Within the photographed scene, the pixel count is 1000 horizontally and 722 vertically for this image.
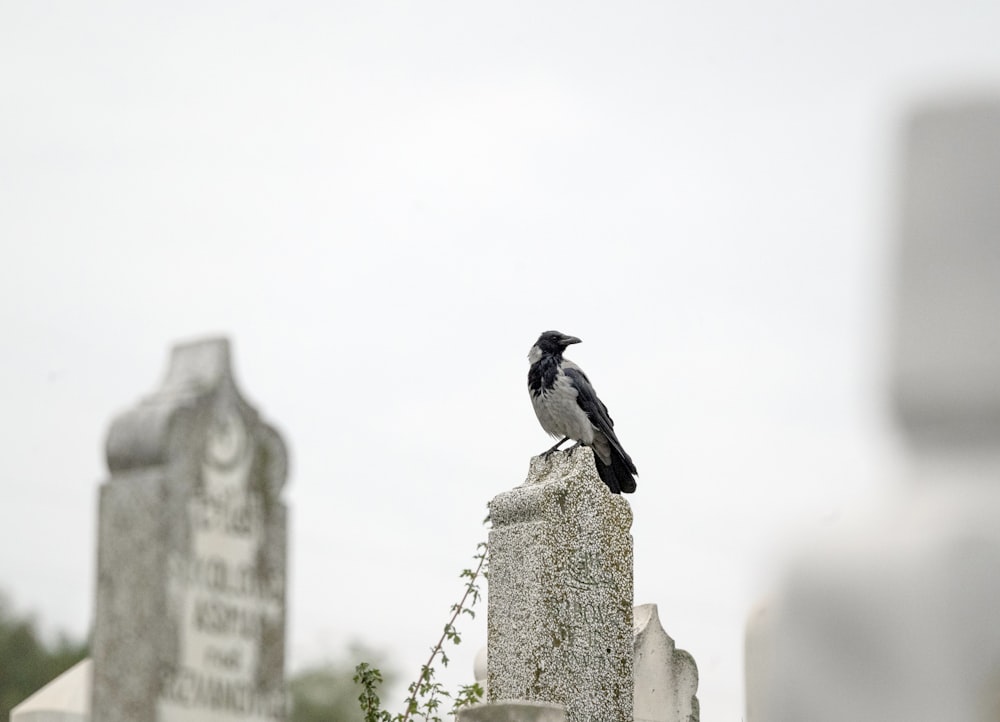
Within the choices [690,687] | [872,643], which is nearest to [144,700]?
[872,643]

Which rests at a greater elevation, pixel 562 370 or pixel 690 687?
pixel 562 370

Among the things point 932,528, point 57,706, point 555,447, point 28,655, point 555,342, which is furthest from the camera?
point 28,655

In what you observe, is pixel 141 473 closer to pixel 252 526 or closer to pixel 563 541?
pixel 252 526

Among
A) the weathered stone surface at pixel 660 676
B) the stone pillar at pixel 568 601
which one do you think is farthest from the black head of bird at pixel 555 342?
the weathered stone surface at pixel 660 676

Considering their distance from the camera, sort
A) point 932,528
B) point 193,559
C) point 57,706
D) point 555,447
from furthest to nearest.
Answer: point 57,706 → point 555,447 → point 193,559 → point 932,528

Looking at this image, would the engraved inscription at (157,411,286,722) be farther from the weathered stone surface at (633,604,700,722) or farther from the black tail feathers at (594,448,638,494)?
the weathered stone surface at (633,604,700,722)

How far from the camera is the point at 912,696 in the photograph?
1.50 metres

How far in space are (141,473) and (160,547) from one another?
0.27 m

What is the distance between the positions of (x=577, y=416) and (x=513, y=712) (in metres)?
2.49

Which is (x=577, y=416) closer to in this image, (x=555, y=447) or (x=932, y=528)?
(x=555, y=447)

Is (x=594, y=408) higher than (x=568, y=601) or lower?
higher

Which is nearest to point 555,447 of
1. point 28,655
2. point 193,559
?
point 193,559

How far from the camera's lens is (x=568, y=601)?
25.0 ft

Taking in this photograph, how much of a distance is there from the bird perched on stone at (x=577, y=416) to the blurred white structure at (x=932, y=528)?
678 cm
